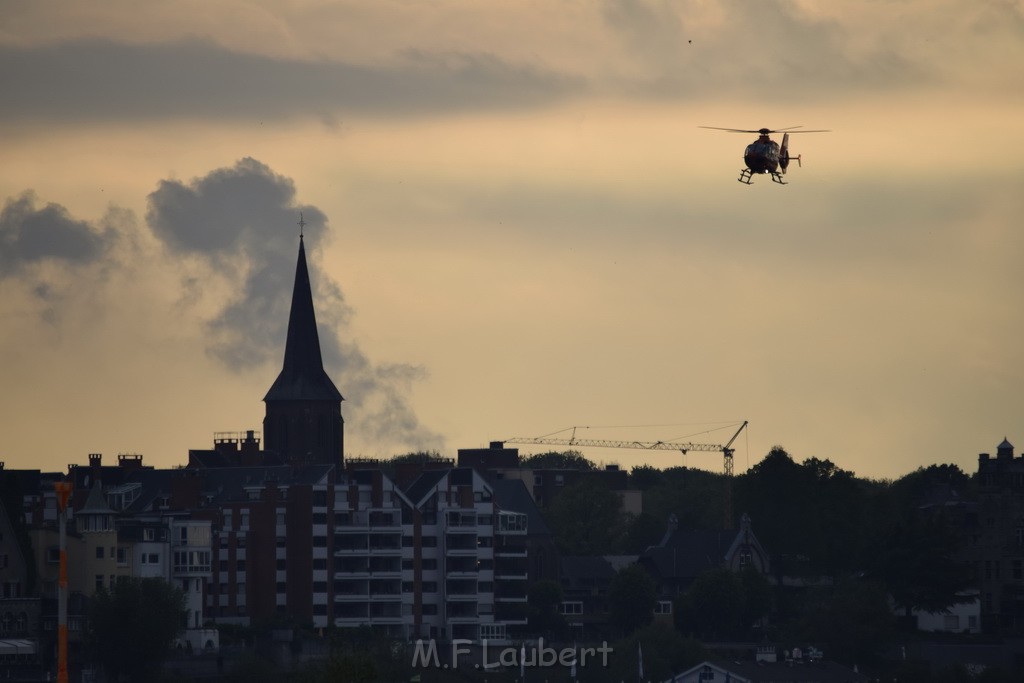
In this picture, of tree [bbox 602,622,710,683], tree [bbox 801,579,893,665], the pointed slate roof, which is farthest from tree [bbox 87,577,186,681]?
tree [bbox 801,579,893,665]

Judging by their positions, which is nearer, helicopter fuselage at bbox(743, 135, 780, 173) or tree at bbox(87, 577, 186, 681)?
helicopter fuselage at bbox(743, 135, 780, 173)

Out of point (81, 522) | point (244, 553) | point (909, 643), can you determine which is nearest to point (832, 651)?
point (909, 643)

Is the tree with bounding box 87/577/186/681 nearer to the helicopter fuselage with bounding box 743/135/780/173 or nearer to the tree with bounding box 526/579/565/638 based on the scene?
the tree with bounding box 526/579/565/638

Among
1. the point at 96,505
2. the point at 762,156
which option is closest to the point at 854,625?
the point at 96,505

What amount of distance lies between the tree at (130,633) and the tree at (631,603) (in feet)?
163

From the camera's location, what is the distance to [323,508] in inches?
7170

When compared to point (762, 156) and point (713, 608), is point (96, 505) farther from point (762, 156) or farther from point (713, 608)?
point (762, 156)

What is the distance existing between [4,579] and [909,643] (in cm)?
7215

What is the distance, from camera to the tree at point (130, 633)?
15512 cm

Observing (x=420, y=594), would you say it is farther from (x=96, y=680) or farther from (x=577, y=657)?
(x=96, y=680)

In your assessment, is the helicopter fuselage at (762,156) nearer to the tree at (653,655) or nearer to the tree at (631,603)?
the tree at (653,655)

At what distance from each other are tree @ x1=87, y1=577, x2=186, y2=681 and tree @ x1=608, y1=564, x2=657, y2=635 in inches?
1958

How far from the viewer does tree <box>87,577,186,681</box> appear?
155m

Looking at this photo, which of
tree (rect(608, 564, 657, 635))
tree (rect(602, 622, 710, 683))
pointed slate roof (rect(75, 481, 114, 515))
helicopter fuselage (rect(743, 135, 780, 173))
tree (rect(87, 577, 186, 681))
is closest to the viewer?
helicopter fuselage (rect(743, 135, 780, 173))
